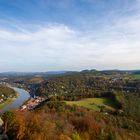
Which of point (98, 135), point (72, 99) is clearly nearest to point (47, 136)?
point (98, 135)

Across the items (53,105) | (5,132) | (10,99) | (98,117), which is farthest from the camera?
(10,99)

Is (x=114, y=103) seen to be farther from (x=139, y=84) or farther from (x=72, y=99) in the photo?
(x=139, y=84)

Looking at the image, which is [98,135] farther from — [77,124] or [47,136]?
[47,136]

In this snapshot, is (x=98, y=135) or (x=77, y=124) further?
(x=77, y=124)

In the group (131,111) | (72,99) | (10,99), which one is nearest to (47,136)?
(131,111)

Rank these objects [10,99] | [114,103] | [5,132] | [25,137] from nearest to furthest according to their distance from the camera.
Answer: [25,137], [5,132], [114,103], [10,99]

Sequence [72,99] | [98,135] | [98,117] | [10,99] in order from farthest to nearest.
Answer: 1. [10,99]
2. [72,99]
3. [98,117]
4. [98,135]

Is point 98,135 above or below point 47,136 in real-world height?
below

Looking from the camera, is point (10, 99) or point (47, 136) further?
point (10, 99)

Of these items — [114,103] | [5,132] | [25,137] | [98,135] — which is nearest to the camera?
[25,137]
